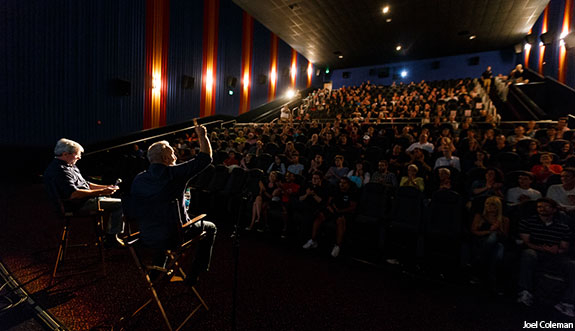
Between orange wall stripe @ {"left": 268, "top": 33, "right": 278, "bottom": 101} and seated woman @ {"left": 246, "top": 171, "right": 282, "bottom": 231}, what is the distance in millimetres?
11817

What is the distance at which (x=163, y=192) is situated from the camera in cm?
187

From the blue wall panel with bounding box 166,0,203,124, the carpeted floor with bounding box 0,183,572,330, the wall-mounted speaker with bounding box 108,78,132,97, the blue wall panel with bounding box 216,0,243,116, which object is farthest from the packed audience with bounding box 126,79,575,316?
the blue wall panel with bounding box 216,0,243,116

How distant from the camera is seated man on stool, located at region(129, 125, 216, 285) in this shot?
6.16ft

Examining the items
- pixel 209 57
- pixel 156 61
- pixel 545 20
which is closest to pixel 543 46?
pixel 545 20

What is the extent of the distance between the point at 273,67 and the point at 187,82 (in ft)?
21.9

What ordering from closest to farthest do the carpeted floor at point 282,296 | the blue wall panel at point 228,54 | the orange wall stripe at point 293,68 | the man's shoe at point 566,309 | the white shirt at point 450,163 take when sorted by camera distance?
the carpeted floor at point 282,296
the man's shoe at point 566,309
the white shirt at point 450,163
the blue wall panel at point 228,54
the orange wall stripe at point 293,68

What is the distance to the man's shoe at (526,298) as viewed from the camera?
237cm

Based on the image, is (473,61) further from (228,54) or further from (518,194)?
(518,194)

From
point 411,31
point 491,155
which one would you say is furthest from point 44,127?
point 411,31

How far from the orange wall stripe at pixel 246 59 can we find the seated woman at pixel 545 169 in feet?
38.1

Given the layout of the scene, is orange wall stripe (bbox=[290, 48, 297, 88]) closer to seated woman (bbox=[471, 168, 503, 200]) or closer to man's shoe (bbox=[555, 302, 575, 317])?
seated woman (bbox=[471, 168, 503, 200])

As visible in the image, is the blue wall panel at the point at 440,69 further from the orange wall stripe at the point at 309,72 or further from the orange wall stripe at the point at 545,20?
the orange wall stripe at the point at 545,20

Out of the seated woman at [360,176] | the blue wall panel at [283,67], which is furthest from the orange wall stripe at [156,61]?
the blue wall panel at [283,67]

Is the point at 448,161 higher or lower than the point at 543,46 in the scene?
lower
